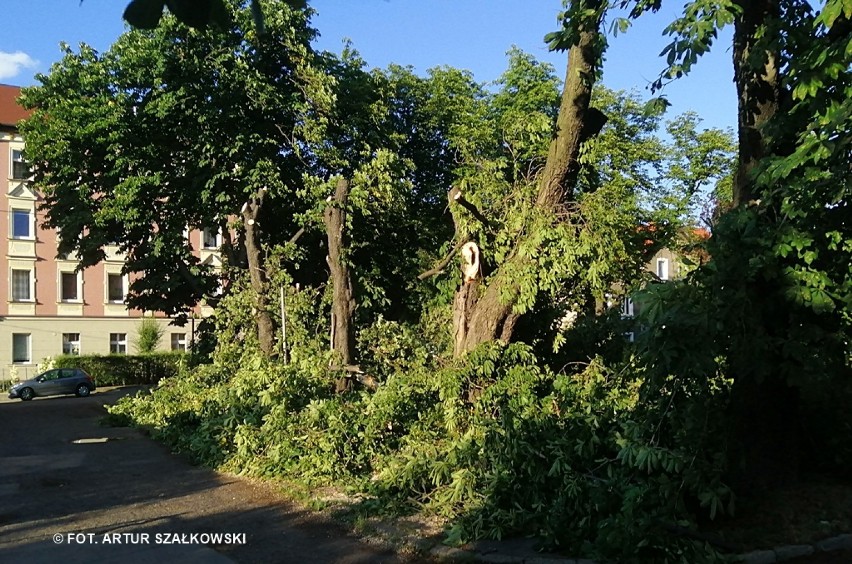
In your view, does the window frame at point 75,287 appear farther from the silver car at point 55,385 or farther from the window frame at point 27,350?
the silver car at point 55,385

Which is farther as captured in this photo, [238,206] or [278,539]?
[238,206]

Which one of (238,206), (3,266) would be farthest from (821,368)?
(3,266)

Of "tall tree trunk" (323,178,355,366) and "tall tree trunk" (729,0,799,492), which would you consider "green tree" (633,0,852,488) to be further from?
"tall tree trunk" (323,178,355,366)

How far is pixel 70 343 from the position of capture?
1768 inches

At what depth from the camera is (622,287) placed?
12500 mm

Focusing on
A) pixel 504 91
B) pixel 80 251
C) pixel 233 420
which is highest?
pixel 504 91

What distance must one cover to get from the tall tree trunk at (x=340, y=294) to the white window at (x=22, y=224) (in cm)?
3673

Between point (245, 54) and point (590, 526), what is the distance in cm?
1677

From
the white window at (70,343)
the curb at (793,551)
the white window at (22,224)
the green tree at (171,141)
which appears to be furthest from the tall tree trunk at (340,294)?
the white window at (70,343)

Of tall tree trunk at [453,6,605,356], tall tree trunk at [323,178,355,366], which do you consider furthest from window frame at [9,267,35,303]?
tall tree trunk at [453,6,605,356]

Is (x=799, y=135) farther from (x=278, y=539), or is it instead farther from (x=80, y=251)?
(x=80, y=251)

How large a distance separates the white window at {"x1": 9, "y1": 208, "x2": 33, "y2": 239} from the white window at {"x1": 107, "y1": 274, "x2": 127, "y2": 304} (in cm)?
521

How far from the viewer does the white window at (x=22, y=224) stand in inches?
1686

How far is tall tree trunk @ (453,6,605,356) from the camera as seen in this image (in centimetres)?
1038
